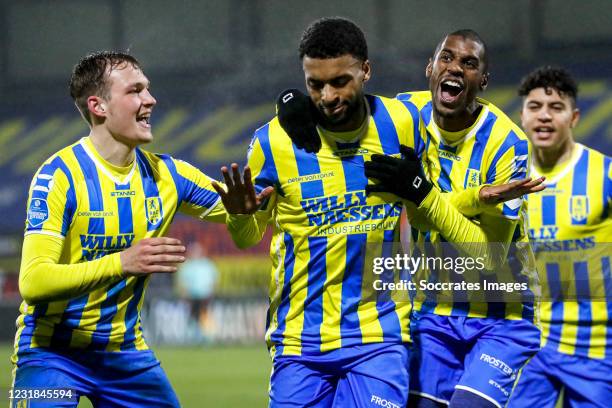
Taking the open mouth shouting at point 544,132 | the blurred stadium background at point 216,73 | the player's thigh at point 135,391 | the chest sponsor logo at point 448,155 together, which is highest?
the blurred stadium background at point 216,73

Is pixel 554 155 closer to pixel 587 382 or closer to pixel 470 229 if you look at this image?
pixel 587 382

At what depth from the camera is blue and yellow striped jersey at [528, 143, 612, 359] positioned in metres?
5.82

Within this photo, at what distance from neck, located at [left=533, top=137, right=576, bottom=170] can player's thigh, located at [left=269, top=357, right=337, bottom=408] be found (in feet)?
7.77

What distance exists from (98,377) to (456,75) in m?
1.98

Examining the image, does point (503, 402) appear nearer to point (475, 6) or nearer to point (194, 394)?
point (194, 394)

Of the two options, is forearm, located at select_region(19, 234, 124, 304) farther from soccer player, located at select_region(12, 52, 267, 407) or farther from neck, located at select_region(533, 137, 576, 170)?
neck, located at select_region(533, 137, 576, 170)

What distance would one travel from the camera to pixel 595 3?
19.4 metres

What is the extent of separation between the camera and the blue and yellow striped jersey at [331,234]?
4.29 m

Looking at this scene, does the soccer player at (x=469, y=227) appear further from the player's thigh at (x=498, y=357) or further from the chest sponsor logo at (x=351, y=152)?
the chest sponsor logo at (x=351, y=152)

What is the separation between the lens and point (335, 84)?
418 centimetres

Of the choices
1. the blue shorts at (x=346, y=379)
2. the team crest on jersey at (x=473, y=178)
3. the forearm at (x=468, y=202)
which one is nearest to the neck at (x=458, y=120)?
the team crest on jersey at (x=473, y=178)

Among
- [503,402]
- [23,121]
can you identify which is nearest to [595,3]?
[23,121]

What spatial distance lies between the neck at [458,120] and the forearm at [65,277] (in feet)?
4.98

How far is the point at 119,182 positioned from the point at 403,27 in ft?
53.0
